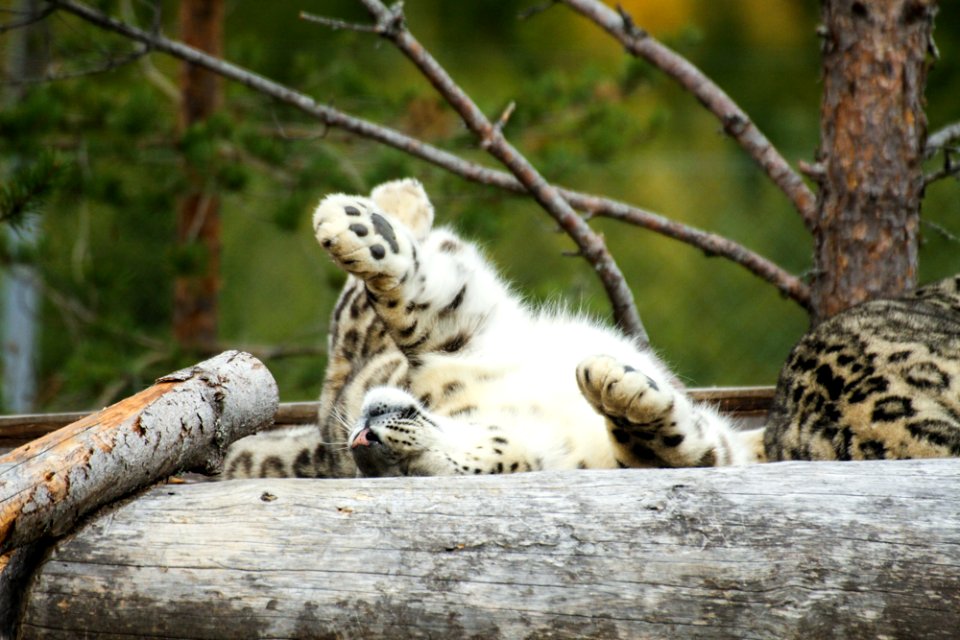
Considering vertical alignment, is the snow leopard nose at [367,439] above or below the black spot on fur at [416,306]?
below

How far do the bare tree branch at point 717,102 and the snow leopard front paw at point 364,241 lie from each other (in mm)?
1407

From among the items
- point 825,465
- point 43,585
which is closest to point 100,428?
point 43,585

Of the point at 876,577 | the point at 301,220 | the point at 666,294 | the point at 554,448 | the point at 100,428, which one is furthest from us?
the point at 666,294

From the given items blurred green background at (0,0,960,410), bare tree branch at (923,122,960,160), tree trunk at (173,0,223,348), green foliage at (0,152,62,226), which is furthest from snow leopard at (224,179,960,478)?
tree trunk at (173,0,223,348)

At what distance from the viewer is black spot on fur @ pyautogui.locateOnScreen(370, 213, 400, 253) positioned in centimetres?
318

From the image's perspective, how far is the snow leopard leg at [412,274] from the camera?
3094mm

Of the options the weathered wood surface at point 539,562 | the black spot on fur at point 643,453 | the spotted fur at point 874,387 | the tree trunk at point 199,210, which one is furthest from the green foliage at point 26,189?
the tree trunk at point 199,210

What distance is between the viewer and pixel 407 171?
593 cm

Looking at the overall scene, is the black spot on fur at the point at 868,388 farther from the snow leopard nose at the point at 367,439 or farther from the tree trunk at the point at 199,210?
the tree trunk at the point at 199,210

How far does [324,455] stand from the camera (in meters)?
3.46

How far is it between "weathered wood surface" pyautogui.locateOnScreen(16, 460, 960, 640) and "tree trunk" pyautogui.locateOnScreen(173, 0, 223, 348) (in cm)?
419

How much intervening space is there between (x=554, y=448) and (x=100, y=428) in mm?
1263

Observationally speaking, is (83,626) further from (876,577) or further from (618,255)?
(618,255)

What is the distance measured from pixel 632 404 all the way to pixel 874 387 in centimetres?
63
